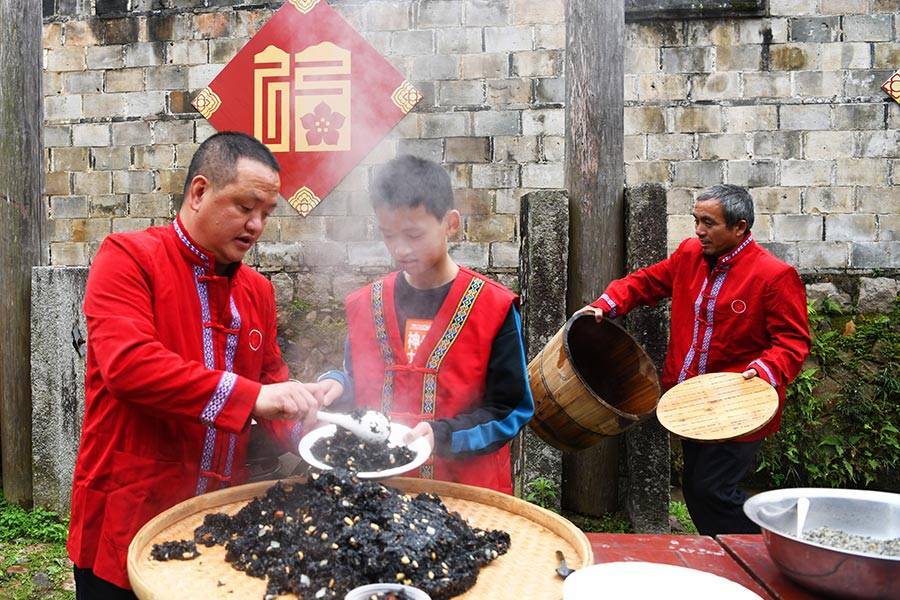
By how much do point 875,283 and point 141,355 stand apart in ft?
22.6

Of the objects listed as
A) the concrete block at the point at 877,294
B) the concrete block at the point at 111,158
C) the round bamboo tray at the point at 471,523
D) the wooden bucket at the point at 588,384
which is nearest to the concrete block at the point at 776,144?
the concrete block at the point at 877,294

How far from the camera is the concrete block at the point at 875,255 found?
6684 mm

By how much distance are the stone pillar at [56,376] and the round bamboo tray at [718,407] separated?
4.26m

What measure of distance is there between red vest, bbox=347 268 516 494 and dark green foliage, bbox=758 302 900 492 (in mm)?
4440

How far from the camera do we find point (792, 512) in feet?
6.77

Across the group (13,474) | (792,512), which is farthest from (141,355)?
(13,474)

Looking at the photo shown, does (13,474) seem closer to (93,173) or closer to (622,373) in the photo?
(93,173)

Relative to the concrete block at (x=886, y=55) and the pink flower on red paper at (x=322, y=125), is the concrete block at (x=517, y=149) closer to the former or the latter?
the pink flower on red paper at (x=322, y=125)

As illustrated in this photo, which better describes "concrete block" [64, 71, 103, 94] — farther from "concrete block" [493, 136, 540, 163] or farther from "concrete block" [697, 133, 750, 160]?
"concrete block" [697, 133, 750, 160]

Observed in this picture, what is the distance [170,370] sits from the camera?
2.06 m

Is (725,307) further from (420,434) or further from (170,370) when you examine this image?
(170,370)

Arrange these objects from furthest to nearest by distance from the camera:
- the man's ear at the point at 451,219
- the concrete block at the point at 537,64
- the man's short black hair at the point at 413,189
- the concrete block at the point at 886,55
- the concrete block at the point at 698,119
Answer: the concrete block at the point at 537,64
the concrete block at the point at 698,119
the concrete block at the point at 886,55
the man's ear at the point at 451,219
the man's short black hair at the point at 413,189

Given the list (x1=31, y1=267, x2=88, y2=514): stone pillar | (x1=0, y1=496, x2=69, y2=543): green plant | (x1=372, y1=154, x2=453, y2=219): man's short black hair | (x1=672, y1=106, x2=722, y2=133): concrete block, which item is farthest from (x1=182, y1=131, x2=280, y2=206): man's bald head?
(x1=672, y1=106, x2=722, y2=133): concrete block

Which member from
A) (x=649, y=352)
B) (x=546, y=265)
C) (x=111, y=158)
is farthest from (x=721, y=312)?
(x=111, y=158)
